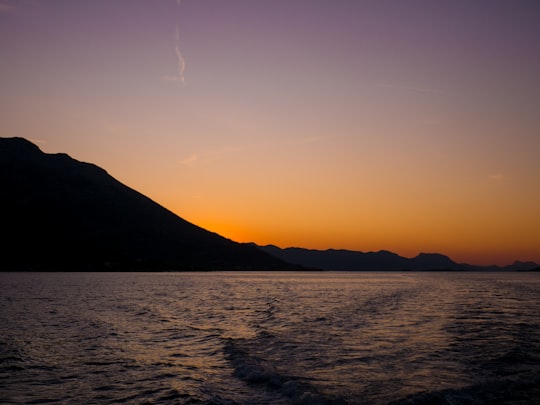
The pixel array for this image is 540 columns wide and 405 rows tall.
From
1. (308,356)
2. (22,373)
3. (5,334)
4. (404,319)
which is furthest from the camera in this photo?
(404,319)

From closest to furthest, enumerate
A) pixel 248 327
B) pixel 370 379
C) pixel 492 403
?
pixel 492 403 < pixel 370 379 < pixel 248 327

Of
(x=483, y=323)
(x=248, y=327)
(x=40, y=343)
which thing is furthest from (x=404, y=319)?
(x=40, y=343)

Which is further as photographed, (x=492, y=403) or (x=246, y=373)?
(x=246, y=373)

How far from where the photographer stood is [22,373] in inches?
730

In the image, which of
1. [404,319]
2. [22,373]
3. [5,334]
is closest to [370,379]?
[22,373]

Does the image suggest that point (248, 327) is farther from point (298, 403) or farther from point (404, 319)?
point (298, 403)

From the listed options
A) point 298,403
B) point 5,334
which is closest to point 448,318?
point 298,403

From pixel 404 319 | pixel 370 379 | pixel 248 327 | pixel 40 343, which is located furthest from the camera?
pixel 404 319

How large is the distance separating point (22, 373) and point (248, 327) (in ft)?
57.8

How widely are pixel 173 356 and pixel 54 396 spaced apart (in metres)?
7.75

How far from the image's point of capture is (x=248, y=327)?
110 feet

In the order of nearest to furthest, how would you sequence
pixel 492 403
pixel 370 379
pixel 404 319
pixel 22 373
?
pixel 492 403
pixel 370 379
pixel 22 373
pixel 404 319

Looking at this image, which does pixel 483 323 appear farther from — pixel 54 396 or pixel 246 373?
pixel 54 396

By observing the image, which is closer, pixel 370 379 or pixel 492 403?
pixel 492 403
